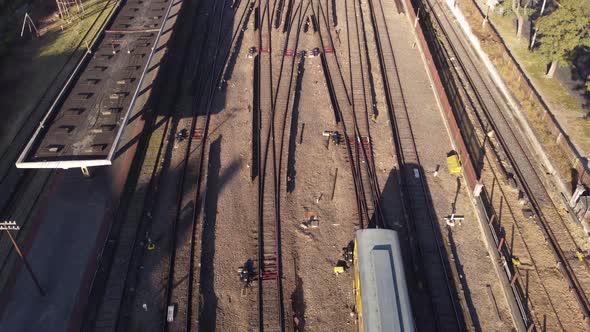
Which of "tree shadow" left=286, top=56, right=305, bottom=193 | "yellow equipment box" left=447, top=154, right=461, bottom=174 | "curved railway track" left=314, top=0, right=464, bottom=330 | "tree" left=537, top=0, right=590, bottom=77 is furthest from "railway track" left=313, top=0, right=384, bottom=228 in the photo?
"tree" left=537, top=0, right=590, bottom=77

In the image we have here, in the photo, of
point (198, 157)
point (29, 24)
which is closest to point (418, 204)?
point (198, 157)

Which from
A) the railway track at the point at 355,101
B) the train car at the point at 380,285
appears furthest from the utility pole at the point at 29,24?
the train car at the point at 380,285

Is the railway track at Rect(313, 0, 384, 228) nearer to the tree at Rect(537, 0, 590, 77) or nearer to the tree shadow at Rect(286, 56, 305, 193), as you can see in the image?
the tree shadow at Rect(286, 56, 305, 193)

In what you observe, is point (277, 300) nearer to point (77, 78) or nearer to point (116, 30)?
point (77, 78)

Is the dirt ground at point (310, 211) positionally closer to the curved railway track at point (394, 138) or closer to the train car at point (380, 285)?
the curved railway track at point (394, 138)

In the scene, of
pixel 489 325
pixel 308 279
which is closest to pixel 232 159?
pixel 308 279

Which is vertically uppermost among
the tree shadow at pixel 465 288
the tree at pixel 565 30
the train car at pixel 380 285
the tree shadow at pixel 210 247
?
the tree at pixel 565 30

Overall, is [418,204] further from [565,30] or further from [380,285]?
[565,30]
